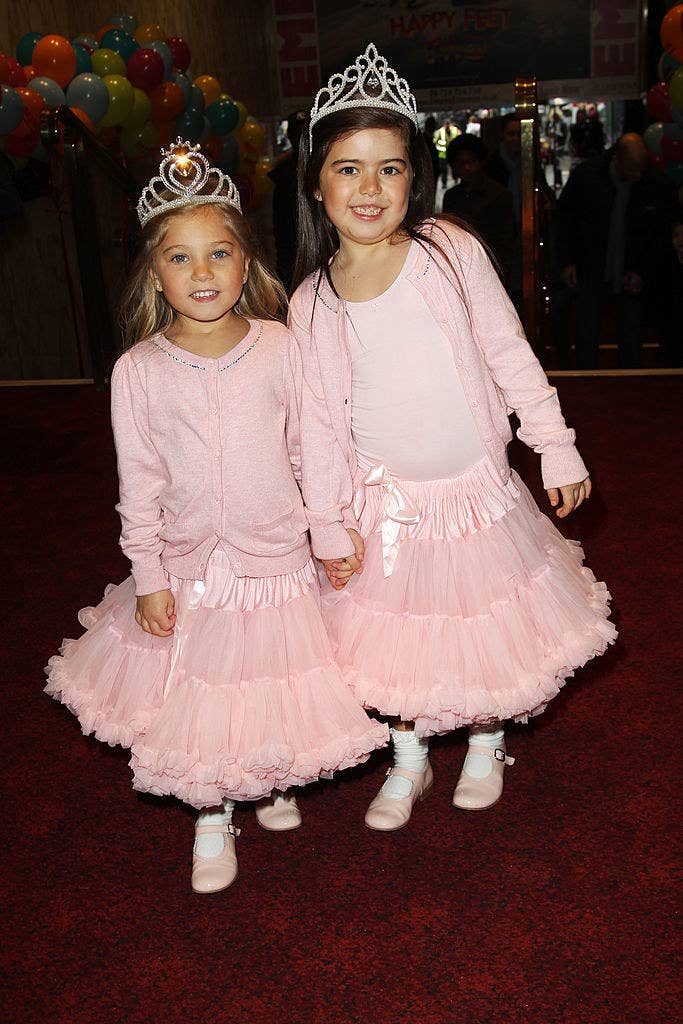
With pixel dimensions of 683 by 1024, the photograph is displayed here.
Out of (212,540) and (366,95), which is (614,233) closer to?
(366,95)

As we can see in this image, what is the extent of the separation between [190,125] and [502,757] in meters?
5.11

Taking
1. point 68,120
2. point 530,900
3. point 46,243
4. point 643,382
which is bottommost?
point 530,900

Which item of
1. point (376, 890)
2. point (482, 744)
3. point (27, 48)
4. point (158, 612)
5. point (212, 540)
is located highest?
point (27, 48)

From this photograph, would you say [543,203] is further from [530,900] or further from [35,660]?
[530,900]

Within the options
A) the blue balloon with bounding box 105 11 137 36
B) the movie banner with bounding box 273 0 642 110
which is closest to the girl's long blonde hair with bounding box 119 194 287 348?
the blue balloon with bounding box 105 11 137 36

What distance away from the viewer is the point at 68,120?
4562 millimetres

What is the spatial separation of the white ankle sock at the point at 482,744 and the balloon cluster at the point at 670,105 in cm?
395

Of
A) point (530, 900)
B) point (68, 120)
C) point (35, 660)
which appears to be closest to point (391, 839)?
point (530, 900)

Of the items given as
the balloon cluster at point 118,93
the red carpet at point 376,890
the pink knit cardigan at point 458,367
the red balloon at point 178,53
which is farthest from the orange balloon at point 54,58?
the pink knit cardigan at point 458,367

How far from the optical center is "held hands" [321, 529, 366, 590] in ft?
6.24

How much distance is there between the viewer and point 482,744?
2111mm

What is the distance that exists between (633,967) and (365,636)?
672mm

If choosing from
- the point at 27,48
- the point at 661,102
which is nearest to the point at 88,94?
the point at 27,48

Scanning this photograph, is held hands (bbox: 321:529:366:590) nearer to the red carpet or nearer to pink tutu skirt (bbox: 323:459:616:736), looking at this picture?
pink tutu skirt (bbox: 323:459:616:736)
